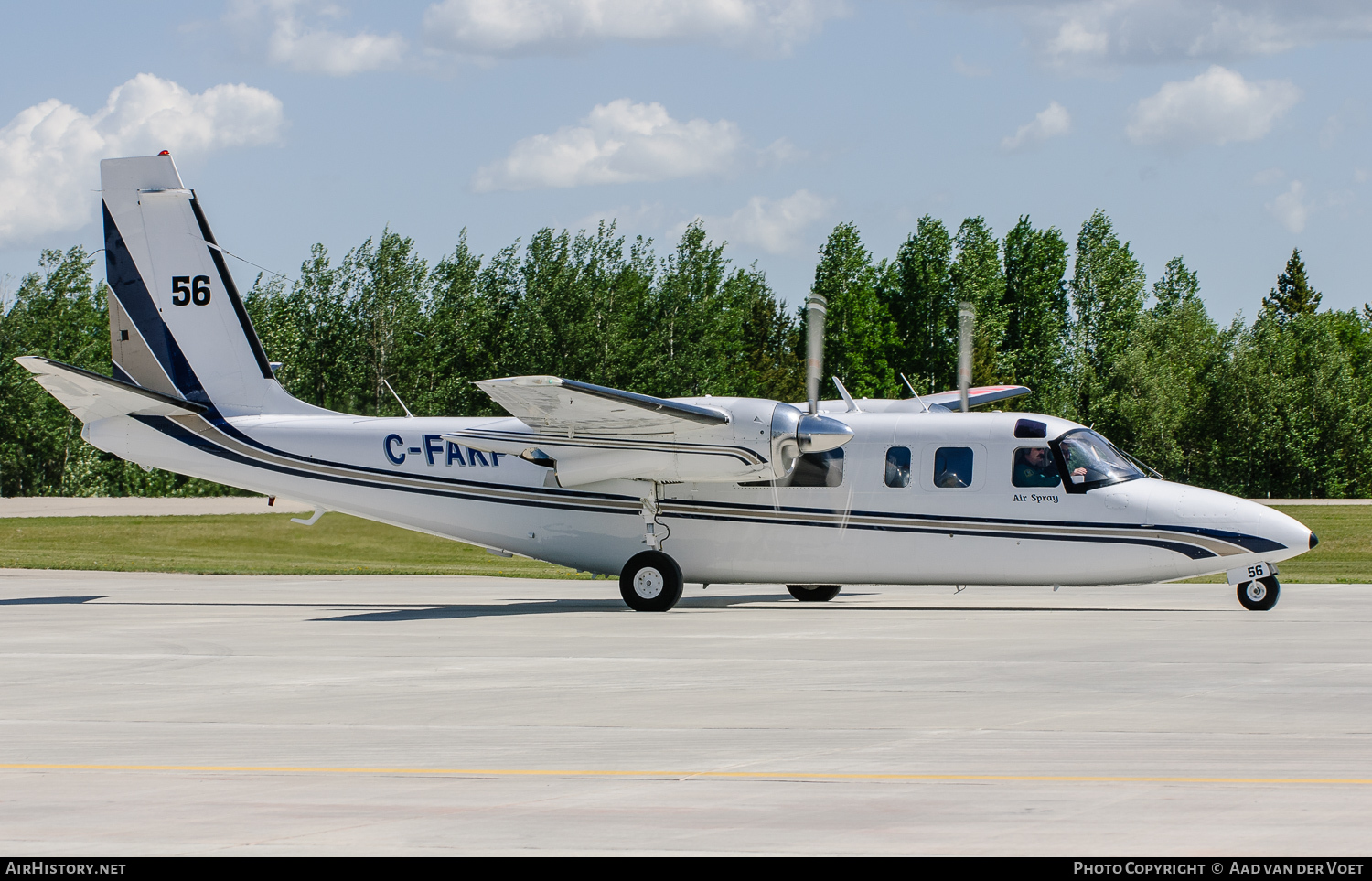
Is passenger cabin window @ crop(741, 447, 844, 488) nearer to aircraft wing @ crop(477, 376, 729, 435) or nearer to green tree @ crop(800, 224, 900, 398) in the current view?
aircraft wing @ crop(477, 376, 729, 435)

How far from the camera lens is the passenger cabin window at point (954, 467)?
764 inches

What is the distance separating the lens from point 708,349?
6309 centimetres

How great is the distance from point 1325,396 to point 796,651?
5489 cm

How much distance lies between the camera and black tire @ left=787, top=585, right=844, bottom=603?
22594 millimetres

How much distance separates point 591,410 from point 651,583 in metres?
2.83

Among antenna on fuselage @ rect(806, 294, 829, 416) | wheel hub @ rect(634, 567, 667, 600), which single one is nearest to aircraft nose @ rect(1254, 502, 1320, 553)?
antenna on fuselage @ rect(806, 294, 829, 416)

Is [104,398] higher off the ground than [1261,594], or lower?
higher

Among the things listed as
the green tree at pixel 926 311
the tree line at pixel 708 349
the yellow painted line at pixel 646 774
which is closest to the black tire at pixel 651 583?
the yellow painted line at pixel 646 774

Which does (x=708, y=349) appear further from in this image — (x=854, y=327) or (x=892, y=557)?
(x=892, y=557)

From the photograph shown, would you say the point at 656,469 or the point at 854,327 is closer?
the point at 656,469

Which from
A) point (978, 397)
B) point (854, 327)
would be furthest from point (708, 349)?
point (978, 397)

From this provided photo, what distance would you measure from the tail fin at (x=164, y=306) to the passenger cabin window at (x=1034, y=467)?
1145 centimetres

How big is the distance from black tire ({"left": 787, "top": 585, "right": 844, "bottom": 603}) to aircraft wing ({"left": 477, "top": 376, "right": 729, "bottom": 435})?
4.56 metres

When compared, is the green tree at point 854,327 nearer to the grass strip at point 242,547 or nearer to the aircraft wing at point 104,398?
the grass strip at point 242,547
